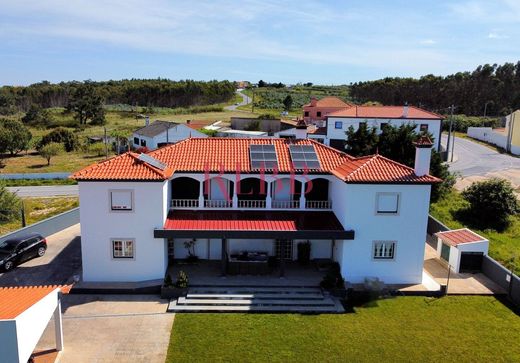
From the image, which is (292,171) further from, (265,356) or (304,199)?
(265,356)

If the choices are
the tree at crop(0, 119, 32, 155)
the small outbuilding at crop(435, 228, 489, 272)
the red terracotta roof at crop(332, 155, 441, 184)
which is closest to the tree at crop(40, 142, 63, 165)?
the tree at crop(0, 119, 32, 155)

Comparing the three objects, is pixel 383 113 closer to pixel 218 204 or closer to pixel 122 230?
pixel 218 204

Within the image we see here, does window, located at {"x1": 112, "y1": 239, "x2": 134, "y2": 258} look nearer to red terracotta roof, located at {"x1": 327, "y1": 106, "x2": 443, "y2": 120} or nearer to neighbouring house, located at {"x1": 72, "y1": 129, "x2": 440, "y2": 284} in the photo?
neighbouring house, located at {"x1": 72, "y1": 129, "x2": 440, "y2": 284}

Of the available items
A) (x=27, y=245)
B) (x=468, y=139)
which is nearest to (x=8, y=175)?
(x=27, y=245)

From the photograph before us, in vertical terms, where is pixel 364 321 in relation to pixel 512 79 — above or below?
below

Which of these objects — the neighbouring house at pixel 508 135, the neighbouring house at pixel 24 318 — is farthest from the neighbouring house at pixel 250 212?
the neighbouring house at pixel 508 135
